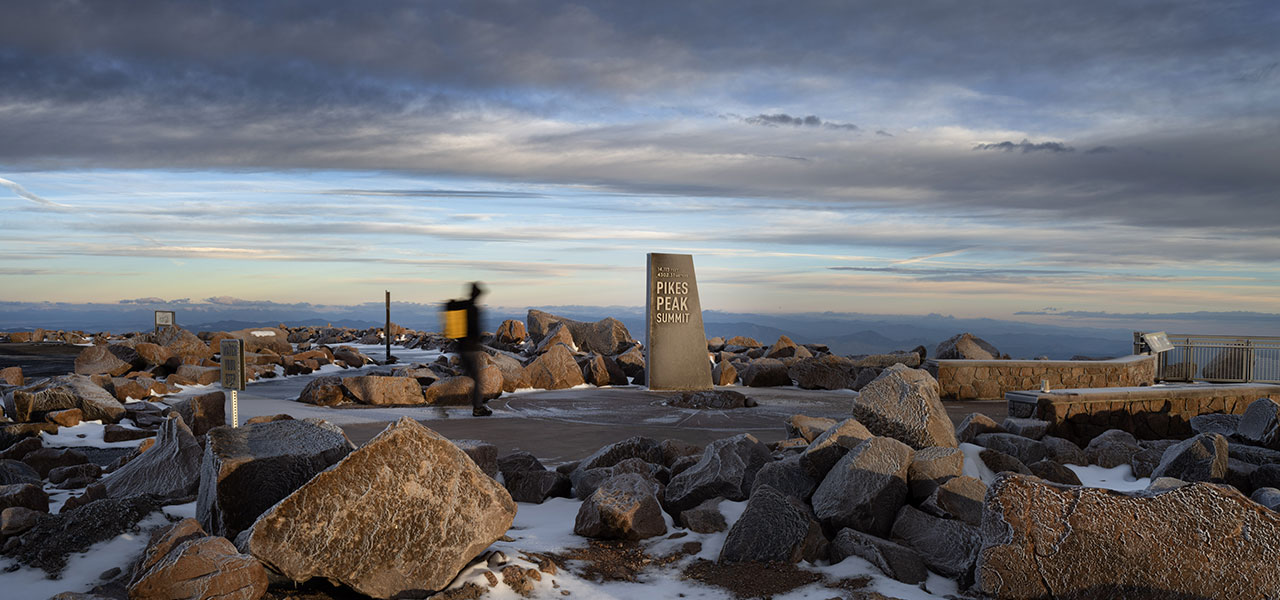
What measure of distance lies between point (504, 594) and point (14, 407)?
9439 mm

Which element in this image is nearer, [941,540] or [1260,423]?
[941,540]

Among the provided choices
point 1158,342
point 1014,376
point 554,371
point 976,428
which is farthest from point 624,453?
point 1158,342

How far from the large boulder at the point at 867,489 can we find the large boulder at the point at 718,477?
2.14 feet

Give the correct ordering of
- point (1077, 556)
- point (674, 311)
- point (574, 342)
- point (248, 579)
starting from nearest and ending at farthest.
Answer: point (248, 579) → point (1077, 556) → point (674, 311) → point (574, 342)

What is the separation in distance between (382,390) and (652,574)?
30.2 feet

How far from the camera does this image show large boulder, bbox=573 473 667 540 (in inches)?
210

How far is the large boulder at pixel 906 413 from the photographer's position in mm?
6934

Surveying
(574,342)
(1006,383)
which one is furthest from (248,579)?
(574,342)

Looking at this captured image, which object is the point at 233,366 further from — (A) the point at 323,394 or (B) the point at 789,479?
(A) the point at 323,394

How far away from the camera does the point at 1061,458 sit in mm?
8219

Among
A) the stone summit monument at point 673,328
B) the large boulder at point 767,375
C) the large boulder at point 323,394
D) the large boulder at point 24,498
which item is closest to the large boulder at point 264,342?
the large boulder at point 323,394

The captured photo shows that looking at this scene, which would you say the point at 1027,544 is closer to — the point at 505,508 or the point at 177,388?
the point at 505,508

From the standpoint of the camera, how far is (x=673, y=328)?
51.7ft

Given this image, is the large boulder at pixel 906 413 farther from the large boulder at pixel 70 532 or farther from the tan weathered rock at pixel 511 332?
the tan weathered rock at pixel 511 332
